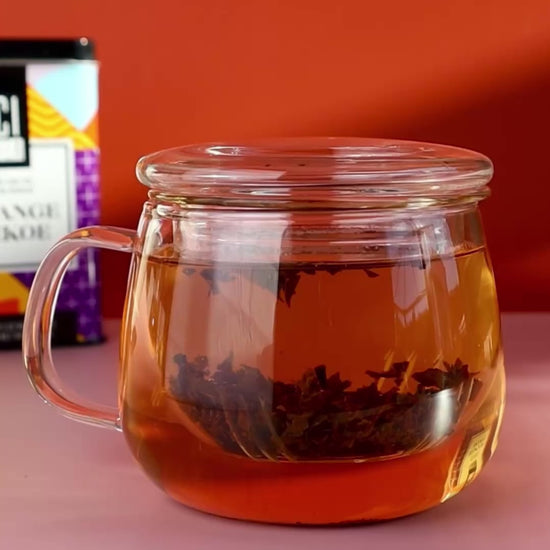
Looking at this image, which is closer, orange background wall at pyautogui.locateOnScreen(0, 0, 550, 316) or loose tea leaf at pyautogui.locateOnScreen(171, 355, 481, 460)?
loose tea leaf at pyautogui.locateOnScreen(171, 355, 481, 460)

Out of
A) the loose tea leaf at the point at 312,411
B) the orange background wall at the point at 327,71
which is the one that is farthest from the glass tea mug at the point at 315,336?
the orange background wall at the point at 327,71

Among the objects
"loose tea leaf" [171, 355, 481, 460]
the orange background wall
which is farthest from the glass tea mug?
the orange background wall

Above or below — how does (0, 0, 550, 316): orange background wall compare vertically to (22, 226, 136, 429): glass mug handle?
above

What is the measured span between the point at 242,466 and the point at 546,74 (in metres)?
0.61

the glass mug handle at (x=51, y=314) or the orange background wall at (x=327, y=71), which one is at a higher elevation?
the orange background wall at (x=327, y=71)

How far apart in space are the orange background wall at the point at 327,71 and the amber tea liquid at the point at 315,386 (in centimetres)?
47

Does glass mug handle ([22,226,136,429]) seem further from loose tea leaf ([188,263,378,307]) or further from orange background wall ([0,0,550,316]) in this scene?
orange background wall ([0,0,550,316])

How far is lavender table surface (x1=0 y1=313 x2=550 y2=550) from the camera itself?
41 centimetres

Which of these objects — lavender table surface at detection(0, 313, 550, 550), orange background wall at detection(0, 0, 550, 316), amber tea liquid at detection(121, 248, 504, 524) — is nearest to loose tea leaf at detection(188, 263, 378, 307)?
amber tea liquid at detection(121, 248, 504, 524)

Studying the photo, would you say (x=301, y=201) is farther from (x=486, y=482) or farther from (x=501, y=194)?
(x=501, y=194)

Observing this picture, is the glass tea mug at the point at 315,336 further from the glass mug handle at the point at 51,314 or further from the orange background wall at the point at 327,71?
the orange background wall at the point at 327,71

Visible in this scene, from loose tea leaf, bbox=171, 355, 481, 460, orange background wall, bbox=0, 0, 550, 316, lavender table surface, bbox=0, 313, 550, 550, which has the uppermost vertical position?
orange background wall, bbox=0, 0, 550, 316

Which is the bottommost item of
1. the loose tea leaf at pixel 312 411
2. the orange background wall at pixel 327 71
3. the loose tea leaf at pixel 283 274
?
the loose tea leaf at pixel 312 411

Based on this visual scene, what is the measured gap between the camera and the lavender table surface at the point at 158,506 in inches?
16.2
